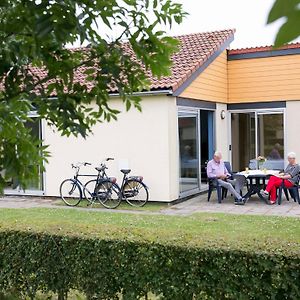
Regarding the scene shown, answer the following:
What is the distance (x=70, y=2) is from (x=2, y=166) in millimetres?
781

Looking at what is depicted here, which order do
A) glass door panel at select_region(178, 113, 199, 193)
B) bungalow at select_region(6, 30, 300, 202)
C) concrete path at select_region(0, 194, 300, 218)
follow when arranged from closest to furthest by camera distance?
concrete path at select_region(0, 194, 300, 218), bungalow at select_region(6, 30, 300, 202), glass door panel at select_region(178, 113, 199, 193)

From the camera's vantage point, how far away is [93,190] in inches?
497

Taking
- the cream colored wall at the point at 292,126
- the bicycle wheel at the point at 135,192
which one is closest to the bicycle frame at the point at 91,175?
the bicycle wheel at the point at 135,192

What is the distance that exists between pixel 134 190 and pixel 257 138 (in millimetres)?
5080

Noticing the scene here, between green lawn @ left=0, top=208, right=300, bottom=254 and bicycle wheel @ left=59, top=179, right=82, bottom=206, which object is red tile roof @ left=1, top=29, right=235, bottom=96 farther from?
bicycle wheel @ left=59, top=179, right=82, bottom=206

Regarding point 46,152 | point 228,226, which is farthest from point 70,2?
point 228,226

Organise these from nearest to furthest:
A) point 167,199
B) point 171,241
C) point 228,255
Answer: point 228,255, point 171,241, point 167,199

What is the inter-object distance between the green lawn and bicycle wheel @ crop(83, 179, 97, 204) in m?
0.98

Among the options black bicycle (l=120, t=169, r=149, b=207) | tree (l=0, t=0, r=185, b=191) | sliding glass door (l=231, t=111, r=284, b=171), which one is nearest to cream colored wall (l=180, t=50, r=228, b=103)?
sliding glass door (l=231, t=111, r=284, b=171)

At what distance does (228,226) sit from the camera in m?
8.68

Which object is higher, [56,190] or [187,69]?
[187,69]

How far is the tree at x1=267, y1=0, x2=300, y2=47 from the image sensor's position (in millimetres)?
561

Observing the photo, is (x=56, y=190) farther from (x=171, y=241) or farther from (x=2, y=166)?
(x=2, y=166)

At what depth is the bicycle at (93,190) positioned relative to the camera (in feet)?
39.0
